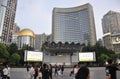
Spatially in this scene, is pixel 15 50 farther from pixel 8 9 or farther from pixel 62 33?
pixel 62 33

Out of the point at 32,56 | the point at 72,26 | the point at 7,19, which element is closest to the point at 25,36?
the point at 7,19

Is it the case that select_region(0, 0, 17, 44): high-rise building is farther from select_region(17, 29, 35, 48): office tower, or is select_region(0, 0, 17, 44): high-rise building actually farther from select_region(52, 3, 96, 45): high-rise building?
select_region(52, 3, 96, 45): high-rise building

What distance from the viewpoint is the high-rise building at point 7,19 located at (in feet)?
292

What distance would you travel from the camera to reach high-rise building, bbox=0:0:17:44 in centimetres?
8912

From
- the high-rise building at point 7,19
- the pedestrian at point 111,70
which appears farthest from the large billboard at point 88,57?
the high-rise building at point 7,19

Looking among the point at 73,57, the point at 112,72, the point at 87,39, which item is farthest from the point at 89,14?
the point at 112,72

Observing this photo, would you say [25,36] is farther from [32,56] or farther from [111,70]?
[111,70]

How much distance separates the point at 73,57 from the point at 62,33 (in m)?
60.6

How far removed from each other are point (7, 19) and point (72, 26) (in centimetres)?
4478

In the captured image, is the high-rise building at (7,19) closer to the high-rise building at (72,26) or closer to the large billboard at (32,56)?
the high-rise building at (72,26)

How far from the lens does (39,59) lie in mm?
48938

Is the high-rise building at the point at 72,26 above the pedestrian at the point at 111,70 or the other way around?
above

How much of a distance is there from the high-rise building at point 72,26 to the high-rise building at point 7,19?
27839 millimetres

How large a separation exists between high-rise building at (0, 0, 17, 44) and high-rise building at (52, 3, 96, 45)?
91.3 ft
